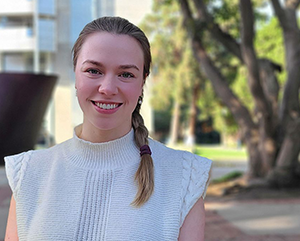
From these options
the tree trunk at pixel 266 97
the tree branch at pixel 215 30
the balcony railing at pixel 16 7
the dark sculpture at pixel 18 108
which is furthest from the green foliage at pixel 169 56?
the dark sculpture at pixel 18 108

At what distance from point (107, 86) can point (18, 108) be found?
3.23 m

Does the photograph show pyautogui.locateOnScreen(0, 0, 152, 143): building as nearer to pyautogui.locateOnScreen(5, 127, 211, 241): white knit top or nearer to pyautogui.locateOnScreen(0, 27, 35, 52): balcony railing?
pyautogui.locateOnScreen(0, 27, 35, 52): balcony railing

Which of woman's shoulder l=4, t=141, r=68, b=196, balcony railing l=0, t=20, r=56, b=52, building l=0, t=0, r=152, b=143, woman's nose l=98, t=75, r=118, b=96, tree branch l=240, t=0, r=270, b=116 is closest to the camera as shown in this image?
woman's nose l=98, t=75, r=118, b=96

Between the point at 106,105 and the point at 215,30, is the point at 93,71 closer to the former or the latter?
the point at 106,105

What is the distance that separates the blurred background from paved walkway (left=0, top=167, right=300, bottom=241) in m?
0.05

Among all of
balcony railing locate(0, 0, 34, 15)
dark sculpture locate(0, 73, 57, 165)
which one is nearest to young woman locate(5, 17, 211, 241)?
dark sculpture locate(0, 73, 57, 165)

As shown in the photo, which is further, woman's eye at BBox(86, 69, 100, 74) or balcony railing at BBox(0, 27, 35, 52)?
balcony railing at BBox(0, 27, 35, 52)

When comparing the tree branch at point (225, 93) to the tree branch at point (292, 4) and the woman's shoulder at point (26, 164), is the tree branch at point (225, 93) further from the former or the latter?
the woman's shoulder at point (26, 164)

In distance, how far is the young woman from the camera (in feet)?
4.23

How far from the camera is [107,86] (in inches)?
50.2

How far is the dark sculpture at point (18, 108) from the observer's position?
4293 mm

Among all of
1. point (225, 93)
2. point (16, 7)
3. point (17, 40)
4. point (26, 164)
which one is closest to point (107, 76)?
point (26, 164)

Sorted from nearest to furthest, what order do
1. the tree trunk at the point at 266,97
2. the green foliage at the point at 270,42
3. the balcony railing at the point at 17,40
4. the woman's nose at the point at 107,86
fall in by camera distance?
the woman's nose at the point at 107,86, the tree trunk at the point at 266,97, the green foliage at the point at 270,42, the balcony railing at the point at 17,40

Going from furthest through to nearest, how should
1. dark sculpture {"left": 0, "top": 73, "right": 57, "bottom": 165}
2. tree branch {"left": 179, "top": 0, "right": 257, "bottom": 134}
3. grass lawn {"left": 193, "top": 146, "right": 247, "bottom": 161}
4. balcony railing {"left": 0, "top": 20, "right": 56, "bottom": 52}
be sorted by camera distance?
balcony railing {"left": 0, "top": 20, "right": 56, "bottom": 52}
grass lawn {"left": 193, "top": 146, "right": 247, "bottom": 161}
tree branch {"left": 179, "top": 0, "right": 257, "bottom": 134}
dark sculpture {"left": 0, "top": 73, "right": 57, "bottom": 165}
